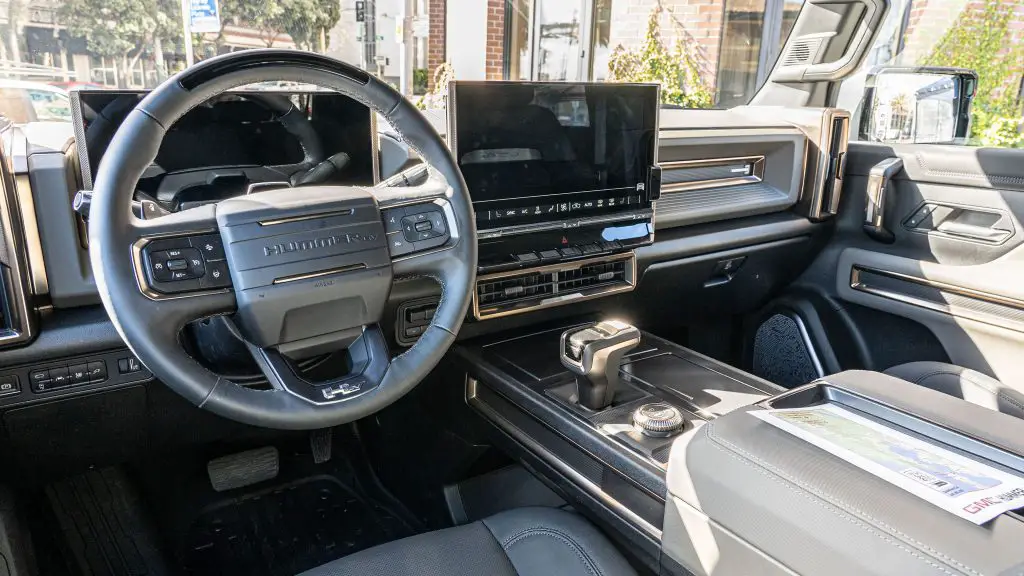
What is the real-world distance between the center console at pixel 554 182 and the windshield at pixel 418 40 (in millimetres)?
140

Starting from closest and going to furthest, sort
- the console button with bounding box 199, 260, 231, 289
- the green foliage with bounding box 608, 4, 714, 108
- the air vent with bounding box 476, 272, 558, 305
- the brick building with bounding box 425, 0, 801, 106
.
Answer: the console button with bounding box 199, 260, 231, 289 → the air vent with bounding box 476, 272, 558, 305 → the brick building with bounding box 425, 0, 801, 106 → the green foliage with bounding box 608, 4, 714, 108

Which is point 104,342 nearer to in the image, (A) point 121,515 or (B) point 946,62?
(A) point 121,515

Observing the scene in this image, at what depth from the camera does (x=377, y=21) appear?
4.53m

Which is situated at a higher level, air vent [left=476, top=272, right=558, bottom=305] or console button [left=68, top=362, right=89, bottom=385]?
air vent [left=476, top=272, right=558, bottom=305]

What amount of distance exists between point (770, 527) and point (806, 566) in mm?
70

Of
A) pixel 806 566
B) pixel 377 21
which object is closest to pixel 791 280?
pixel 806 566

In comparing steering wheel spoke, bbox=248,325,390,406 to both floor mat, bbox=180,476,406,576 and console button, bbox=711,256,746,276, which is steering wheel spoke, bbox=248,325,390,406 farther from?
console button, bbox=711,256,746,276

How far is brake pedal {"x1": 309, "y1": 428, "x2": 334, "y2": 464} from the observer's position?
202 centimetres

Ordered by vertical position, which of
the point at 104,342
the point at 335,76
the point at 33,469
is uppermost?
the point at 335,76

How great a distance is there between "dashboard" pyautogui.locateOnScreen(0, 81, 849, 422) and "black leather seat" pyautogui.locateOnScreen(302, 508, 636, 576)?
17.8 inches

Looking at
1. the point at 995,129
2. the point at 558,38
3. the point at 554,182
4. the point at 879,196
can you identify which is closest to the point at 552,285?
the point at 554,182

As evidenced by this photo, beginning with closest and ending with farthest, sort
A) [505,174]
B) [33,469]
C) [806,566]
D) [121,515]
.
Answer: [806,566], [33,469], [505,174], [121,515]

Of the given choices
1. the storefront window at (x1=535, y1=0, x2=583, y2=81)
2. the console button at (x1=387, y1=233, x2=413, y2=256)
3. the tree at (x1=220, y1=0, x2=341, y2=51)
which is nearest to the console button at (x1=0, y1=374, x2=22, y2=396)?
the console button at (x1=387, y1=233, x2=413, y2=256)

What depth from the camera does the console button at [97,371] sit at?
1.42m
